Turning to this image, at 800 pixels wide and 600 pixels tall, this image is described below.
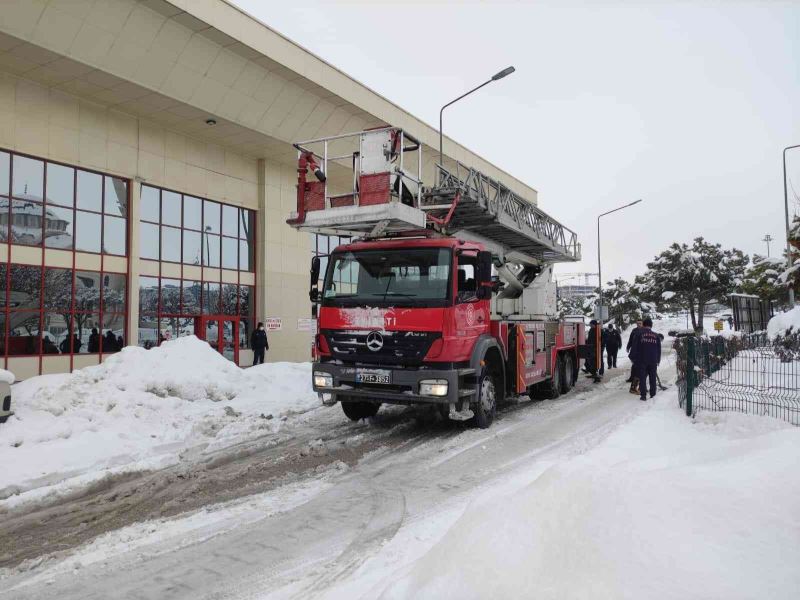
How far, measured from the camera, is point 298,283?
2391 cm

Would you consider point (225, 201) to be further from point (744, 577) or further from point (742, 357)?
point (744, 577)

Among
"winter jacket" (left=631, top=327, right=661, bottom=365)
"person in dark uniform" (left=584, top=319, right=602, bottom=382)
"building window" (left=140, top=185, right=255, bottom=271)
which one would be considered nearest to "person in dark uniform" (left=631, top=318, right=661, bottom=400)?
"winter jacket" (left=631, top=327, right=661, bottom=365)

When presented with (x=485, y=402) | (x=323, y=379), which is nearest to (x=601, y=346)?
(x=485, y=402)

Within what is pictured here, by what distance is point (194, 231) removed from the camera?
2031 centimetres

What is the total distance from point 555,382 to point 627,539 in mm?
9780

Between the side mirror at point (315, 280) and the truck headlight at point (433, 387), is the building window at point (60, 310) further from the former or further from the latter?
the truck headlight at point (433, 387)

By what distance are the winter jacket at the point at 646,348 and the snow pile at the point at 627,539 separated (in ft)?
25.7

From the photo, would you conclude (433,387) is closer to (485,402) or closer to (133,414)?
(485,402)

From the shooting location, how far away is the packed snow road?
380 centimetres

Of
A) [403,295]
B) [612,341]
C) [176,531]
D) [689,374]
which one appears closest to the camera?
[176,531]

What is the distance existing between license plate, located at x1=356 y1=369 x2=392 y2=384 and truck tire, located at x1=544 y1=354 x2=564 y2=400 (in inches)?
216

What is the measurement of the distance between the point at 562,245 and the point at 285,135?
11.5 m

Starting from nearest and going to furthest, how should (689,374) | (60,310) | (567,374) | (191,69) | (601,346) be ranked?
(689,374) < (567,374) < (60,310) < (601,346) < (191,69)

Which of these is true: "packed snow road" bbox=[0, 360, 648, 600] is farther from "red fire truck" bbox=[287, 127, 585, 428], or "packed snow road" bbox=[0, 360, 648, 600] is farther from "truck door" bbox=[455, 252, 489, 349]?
"truck door" bbox=[455, 252, 489, 349]
